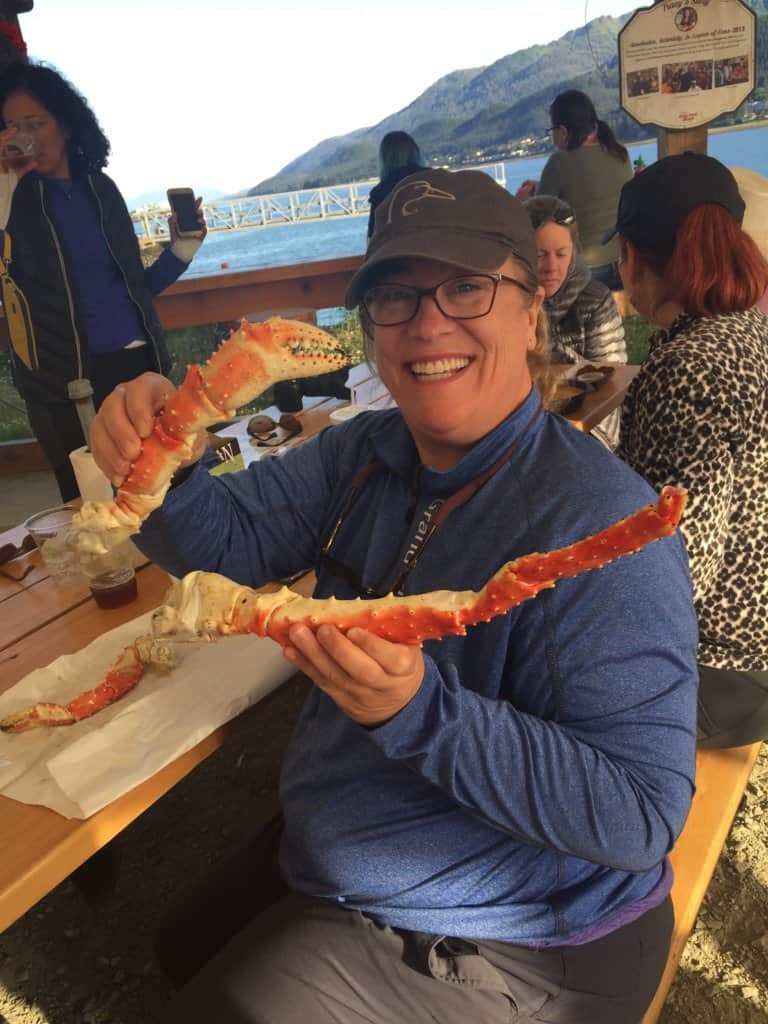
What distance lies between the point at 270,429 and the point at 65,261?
1.19 metres

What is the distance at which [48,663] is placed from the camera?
1.45 meters

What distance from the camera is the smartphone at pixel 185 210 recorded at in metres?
2.56

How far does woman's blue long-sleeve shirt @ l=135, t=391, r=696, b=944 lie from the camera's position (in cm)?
91

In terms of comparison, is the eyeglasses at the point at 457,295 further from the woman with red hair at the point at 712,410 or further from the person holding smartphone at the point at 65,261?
the person holding smartphone at the point at 65,261

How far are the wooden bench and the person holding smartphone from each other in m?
2.44

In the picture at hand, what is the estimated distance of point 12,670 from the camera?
1.44 meters

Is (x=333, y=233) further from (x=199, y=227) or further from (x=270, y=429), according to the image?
(x=270, y=429)

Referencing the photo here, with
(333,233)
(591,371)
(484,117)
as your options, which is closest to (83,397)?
(591,371)

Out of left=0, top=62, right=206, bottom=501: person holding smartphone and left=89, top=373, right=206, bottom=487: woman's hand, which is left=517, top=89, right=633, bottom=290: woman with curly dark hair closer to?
left=0, top=62, right=206, bottom=501: person holding smartphone

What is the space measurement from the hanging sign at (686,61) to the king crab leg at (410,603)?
305cm

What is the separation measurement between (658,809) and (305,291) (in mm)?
4560

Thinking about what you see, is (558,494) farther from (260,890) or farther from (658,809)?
(260,890)

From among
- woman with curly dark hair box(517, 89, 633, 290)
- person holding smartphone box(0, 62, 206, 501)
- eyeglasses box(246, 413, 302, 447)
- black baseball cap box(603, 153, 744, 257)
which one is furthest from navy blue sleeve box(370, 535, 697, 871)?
woman with curly dark hair box(517, 89, 633, 290)

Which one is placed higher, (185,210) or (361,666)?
(185,210)
